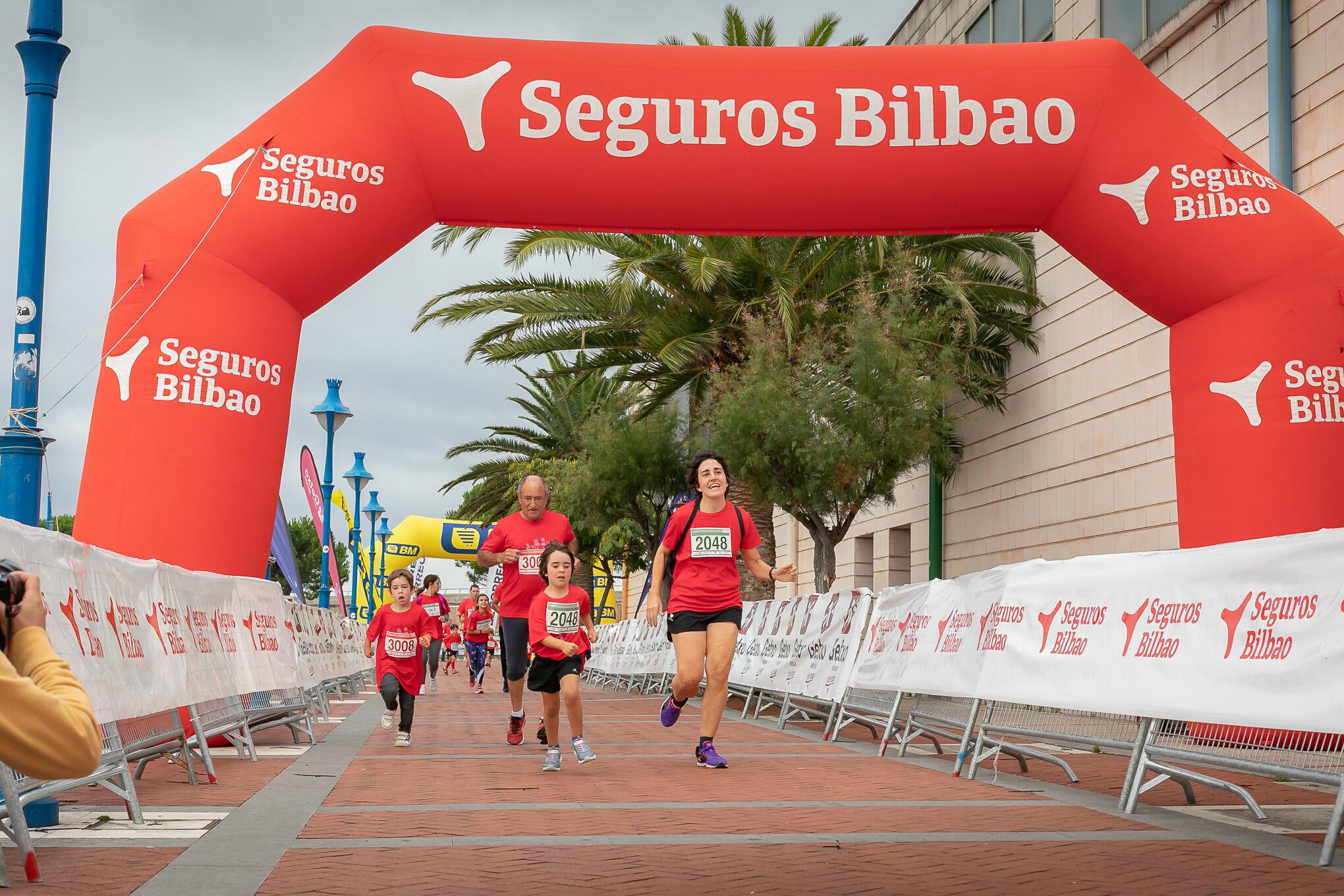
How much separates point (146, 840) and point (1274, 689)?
4.73 meters

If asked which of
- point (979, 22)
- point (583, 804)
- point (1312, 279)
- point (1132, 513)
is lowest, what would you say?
point (583, 804)

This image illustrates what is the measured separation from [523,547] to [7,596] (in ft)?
27.4

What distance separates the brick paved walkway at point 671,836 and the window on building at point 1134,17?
11469mm

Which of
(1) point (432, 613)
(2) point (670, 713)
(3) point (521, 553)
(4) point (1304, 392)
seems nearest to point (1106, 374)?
(4) point (1304, 392)

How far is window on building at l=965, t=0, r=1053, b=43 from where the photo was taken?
20.9 metres

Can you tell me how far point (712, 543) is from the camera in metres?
9.61

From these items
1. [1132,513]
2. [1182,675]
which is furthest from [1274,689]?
[1132,513]

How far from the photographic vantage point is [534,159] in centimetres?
1161

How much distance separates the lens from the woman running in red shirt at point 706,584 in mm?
9453

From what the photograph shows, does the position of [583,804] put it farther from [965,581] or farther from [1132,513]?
[1132,513]

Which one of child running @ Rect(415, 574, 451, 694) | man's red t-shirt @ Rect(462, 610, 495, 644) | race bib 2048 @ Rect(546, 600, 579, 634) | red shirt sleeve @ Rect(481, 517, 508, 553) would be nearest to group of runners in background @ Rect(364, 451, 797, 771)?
race bib 2048 @ Rect(546, 600, 579, 634)

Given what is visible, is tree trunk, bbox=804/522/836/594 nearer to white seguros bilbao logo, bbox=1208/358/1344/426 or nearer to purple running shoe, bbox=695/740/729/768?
white seguros bilbao logo, bbox=1208/358/1344/426

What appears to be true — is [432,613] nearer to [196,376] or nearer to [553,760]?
[196,376]

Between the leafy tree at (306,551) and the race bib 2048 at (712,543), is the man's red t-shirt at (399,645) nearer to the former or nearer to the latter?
the race bib 2048 at (712,543)
